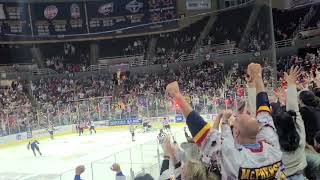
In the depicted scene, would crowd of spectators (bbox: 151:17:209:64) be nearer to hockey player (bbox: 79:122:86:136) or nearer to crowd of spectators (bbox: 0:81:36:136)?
crowd of spectators (bbox: 0:81:36:136)

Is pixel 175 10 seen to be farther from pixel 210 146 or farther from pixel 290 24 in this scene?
pixel 210 146

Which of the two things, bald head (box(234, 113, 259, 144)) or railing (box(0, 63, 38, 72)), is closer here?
bald head (box(234, 113, 259, 144))

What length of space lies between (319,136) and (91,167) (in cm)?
397

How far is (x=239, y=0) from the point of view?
2642cm

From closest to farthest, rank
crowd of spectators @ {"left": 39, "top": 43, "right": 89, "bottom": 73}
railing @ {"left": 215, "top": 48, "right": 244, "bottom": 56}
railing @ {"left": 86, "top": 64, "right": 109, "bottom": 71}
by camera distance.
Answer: railing @ {"left": 215, "top": 48, "right": 244, "bottom": 56}, railing @ {"left": 86, "top": 64, "right": 109, "bottom": 71}, crowd of spectators @ {"left": 39, "top": 43, "right": 89, "bottom": 73}

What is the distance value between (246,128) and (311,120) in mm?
1373

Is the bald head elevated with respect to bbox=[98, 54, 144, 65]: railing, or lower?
lower

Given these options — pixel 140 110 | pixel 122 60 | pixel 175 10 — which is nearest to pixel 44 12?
pixel 122 60

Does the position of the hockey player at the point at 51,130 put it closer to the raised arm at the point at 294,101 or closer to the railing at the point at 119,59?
the railing at the point at 119,59

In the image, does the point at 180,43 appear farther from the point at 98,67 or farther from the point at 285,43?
the point at 285,43

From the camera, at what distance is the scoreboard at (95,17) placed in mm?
26672

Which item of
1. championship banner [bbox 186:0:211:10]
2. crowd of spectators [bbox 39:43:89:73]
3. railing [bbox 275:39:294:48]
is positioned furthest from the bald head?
crowd of spectators [bbox 39:43:89:73]

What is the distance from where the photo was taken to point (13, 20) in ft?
83.3

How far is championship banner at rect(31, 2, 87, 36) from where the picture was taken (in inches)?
1055
